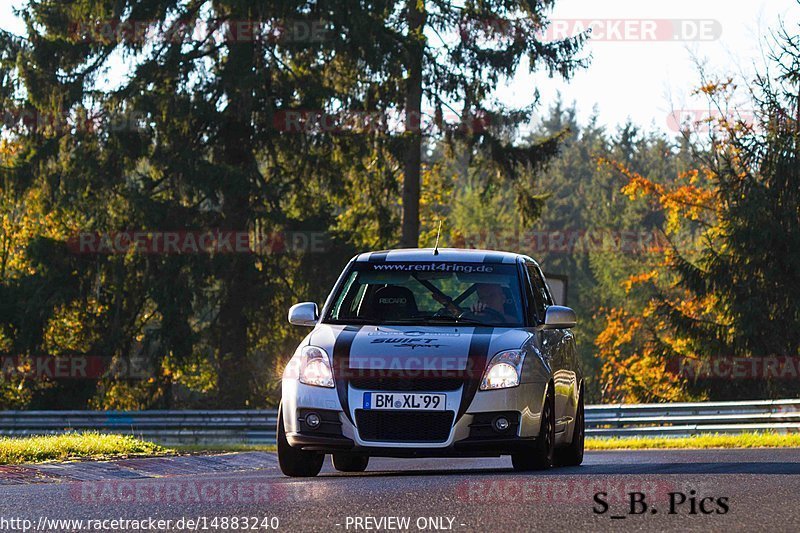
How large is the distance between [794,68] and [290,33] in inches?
484

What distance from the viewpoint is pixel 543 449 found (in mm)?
11812

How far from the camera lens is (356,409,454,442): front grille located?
11148 millimetres

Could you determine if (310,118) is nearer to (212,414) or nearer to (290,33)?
(290,33)

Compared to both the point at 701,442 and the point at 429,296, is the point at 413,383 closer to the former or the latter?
the point at 429,296

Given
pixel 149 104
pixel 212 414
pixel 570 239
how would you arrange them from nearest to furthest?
pixel 212 414
pixel 149 104
pixel 570 239

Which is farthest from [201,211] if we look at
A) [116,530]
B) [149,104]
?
[116,530]

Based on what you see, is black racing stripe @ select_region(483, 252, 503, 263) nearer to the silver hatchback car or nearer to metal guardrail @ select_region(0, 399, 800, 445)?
the silver hatchback car

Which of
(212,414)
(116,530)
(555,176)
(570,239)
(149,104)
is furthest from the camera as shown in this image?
(555,176)

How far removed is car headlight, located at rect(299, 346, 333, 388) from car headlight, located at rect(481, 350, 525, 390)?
1185 millimetres

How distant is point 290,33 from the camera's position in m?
36.2

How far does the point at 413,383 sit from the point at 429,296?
5.82 ft

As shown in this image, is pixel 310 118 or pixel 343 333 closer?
pixel 343 333

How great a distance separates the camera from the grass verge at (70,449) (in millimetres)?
14769

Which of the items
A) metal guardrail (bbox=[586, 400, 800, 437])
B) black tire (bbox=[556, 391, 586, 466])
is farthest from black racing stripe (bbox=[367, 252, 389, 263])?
metal guardrail (bbox=[586, 400, 800, 437])
